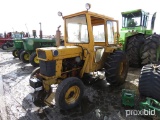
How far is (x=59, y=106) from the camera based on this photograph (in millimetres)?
3102

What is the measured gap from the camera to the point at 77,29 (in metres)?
4.14

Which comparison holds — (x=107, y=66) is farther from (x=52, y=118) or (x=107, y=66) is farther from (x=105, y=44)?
(x=52, y=118)

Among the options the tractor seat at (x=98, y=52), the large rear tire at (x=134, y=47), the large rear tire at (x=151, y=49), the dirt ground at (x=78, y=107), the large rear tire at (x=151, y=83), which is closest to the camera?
the dirt ground at (x=78, y=107)

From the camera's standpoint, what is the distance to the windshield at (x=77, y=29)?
3836 millimetres

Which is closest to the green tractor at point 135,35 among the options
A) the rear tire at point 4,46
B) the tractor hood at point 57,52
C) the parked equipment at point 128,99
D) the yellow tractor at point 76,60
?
the yellow tractor at point 76,60

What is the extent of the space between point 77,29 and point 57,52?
117cm

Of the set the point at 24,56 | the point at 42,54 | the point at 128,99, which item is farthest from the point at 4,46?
the point at 128,99

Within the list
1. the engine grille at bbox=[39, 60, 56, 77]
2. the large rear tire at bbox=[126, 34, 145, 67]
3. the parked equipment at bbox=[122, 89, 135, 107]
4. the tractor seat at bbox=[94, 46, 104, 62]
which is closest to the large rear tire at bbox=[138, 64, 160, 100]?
the parked equipment at bbox=[122, 89, 135, 107]

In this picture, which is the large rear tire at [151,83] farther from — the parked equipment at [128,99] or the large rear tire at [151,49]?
the large rear tire at [151,49]

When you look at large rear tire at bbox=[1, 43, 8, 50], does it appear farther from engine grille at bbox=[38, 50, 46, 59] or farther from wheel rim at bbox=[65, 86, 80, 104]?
wheel rim at bbox=[65, 86, 80, 104]

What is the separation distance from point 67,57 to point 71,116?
1.43 meters

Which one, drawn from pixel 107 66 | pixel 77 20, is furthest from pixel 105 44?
pixel 77 20

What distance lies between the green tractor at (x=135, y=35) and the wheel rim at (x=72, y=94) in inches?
140

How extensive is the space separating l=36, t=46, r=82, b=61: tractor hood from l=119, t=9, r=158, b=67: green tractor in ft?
10.8
